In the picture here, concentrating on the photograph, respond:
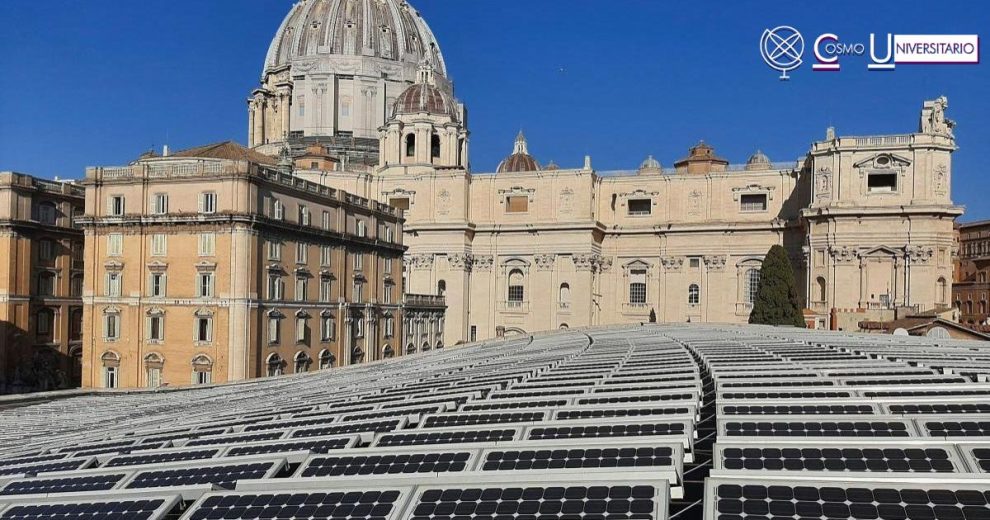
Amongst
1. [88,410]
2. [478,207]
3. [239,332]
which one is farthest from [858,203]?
[88,410]

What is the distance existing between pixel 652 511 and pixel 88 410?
27733mm

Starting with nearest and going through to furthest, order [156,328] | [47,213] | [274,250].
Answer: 1. [156,328]
2. [274,250]
3. [47,213]

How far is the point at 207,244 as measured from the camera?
4644 cm

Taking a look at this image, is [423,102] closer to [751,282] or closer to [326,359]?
[326,359]

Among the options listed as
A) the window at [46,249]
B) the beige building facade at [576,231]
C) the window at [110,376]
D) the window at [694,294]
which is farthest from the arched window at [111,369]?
the window at [694,294]

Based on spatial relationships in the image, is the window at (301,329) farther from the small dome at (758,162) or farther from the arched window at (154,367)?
the small dome at (758,162)

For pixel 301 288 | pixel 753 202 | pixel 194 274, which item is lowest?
pixel 301 288

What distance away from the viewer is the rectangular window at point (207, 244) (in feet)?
152

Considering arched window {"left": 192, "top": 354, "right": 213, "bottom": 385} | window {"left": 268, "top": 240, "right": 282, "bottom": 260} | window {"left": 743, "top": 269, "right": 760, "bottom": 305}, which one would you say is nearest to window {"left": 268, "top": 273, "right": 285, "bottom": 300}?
window {"left": 268, "top": 240, "right": 282, "bottom": 260}

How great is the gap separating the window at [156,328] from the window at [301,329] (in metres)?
8.03

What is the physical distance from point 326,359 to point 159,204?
14.9 m

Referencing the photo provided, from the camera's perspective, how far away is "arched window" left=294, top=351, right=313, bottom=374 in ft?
166

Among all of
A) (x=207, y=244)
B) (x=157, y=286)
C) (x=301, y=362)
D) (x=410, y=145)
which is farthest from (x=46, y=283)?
(x=410, y=145)

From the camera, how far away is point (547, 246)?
77.1 metres
